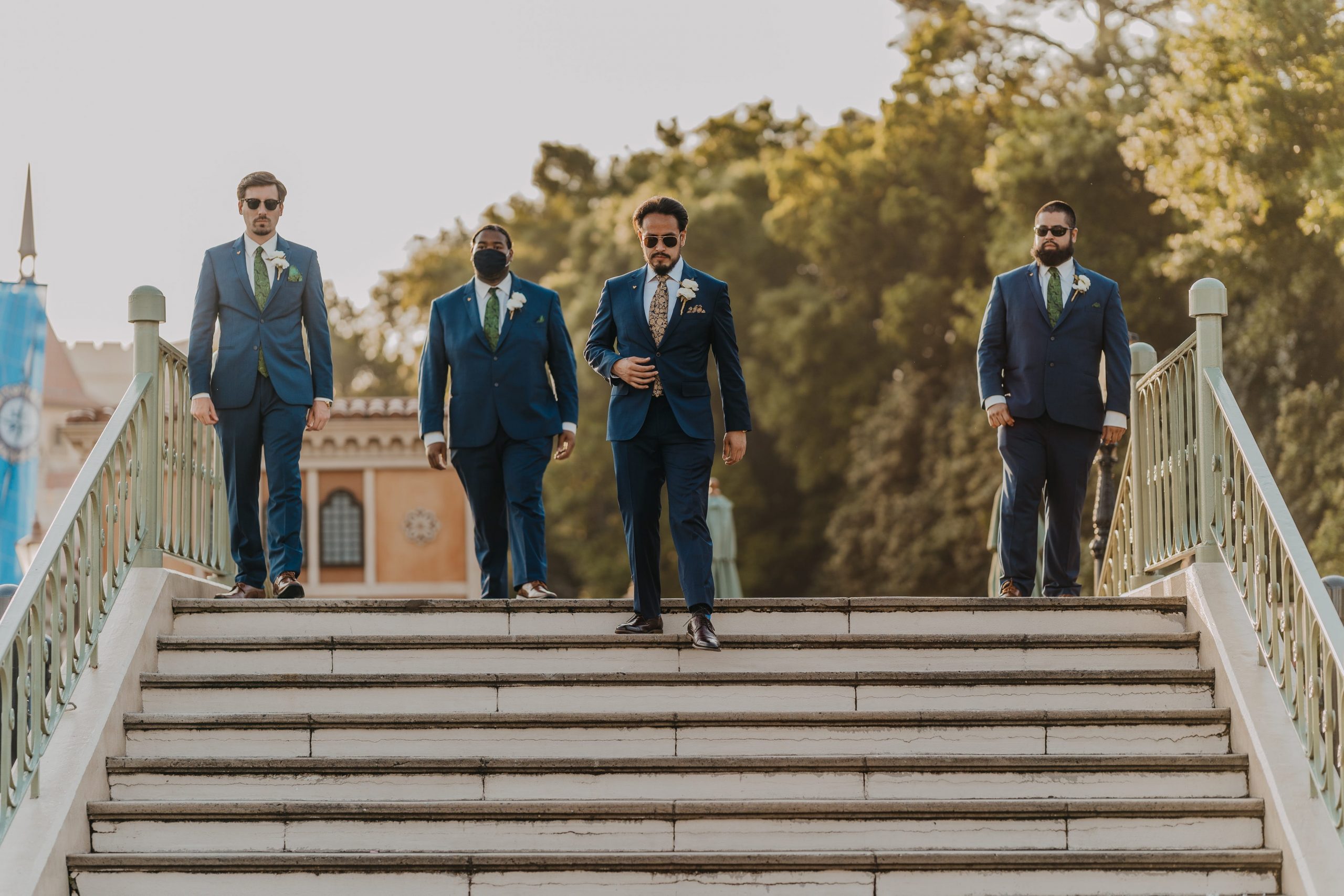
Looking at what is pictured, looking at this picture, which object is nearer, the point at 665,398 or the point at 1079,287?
the point at 665,398

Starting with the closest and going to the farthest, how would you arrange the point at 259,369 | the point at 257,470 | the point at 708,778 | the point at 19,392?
the point at 708,778, the point at 259,369, the point at 257,470, the point at 19,392

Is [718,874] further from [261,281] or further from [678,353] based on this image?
[261,281]

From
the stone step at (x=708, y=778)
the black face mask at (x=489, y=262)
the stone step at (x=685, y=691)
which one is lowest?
the stone step at (x=708, y=778)

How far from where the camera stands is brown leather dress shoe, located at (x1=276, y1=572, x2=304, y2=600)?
790 centimetres

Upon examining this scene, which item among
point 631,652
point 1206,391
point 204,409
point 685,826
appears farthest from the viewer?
point 204,409

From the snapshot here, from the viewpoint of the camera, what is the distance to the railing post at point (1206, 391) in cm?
757

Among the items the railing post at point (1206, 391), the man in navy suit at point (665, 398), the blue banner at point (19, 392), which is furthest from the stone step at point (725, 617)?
the blue banner at point (19, 392)

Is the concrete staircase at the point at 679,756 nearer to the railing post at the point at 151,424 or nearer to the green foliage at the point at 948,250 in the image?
the railing post at the point at 151,424

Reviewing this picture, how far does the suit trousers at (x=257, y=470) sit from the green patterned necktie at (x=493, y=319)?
0.95 meters

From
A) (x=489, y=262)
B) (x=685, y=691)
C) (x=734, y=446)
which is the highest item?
(x=489, y=262)

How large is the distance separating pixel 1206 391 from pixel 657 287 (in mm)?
2432

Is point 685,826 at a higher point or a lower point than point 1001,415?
lower

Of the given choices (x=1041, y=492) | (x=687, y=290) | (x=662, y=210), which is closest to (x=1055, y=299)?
(x=1041, y=492)

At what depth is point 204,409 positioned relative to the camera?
7984mm
